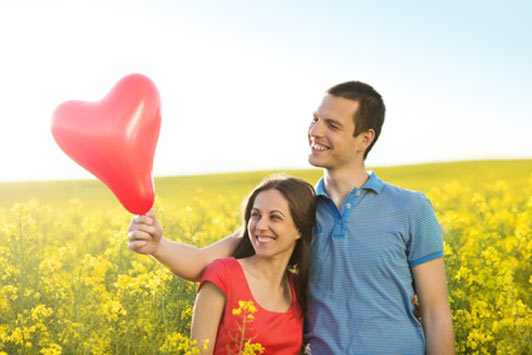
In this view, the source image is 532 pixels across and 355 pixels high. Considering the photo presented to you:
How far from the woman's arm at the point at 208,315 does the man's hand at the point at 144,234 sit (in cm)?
37

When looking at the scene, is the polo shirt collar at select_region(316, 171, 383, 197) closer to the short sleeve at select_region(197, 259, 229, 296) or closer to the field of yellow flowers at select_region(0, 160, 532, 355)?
the short sleeve at select_region(197, 259, 229, 296)

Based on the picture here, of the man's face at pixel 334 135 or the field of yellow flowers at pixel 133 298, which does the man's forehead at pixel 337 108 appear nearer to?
the man's face at pixel 334 135

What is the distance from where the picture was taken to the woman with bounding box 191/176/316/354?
301 centimetres

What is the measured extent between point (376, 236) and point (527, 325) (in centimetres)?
153

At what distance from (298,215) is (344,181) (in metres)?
0.37

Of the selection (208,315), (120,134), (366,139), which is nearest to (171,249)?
(208,315)

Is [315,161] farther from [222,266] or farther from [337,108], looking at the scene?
[222,266]

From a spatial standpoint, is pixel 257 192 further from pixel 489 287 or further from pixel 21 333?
pixel 489 287

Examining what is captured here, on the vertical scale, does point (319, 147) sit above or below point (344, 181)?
above

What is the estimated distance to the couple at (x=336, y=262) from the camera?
10.2 feet

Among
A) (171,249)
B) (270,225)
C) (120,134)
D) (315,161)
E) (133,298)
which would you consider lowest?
(133,298)

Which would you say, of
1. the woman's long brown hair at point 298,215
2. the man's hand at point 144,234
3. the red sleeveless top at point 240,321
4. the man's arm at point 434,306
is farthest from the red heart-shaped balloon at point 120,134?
the man's arm at point 434,306

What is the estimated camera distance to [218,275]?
3031mm

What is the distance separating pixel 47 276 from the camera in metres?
4.71
